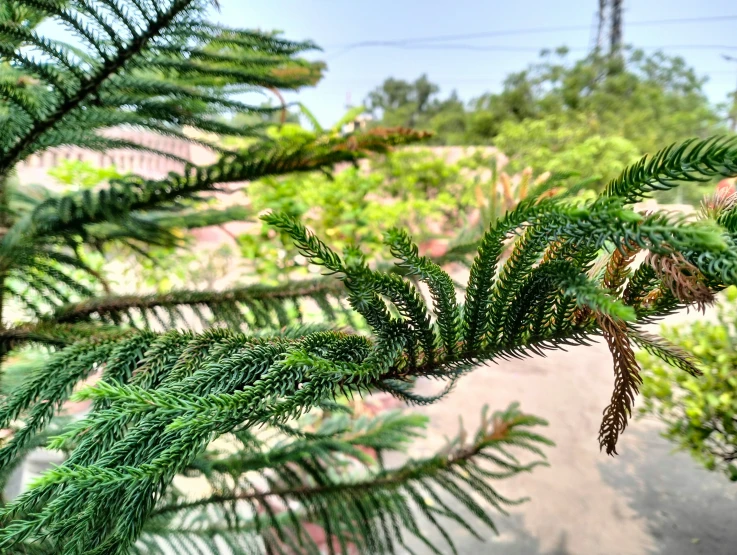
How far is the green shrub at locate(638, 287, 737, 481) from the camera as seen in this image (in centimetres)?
78

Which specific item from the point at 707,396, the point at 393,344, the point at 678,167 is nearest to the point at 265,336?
the point at 393,344

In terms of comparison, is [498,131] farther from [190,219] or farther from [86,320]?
[86,320]

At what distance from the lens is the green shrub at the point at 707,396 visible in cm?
78

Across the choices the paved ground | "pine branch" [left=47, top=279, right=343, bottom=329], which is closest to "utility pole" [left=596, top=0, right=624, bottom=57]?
the paved ground

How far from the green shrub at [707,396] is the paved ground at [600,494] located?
83 mm

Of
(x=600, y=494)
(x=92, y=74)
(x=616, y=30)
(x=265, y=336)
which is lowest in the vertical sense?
(x=265, y=336)

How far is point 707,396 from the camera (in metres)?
0.81

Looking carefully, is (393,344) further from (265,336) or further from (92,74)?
(92,74)

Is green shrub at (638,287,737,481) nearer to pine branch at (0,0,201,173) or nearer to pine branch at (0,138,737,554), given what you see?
pine branch at (0,138,737,554)

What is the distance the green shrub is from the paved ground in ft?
0.27

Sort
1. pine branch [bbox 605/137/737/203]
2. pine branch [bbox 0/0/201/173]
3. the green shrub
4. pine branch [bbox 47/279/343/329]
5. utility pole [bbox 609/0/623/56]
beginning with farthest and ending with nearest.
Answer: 1. utility pole [bbox 609/0/623/56]
2. the green shrub
3. pine branch [bbox 47/279/343/329]
4. pine branch [bbox 0/0/201/173]
5. pine branch [bbox 605/137/737/203]

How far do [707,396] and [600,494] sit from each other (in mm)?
415

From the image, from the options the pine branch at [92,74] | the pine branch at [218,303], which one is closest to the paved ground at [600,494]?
the pine branch at [218,303]

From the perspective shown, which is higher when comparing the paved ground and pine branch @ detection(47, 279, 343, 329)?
the paved ground
